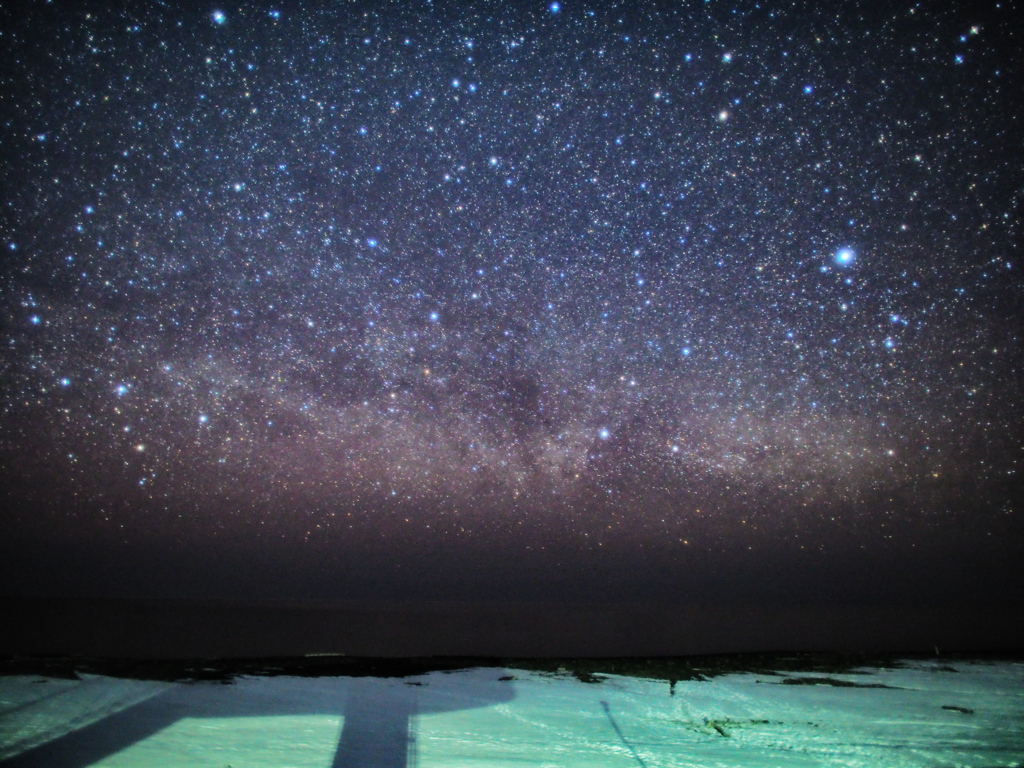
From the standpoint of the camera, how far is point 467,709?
5.92 m

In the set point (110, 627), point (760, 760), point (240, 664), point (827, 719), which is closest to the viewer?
point (760, 760)

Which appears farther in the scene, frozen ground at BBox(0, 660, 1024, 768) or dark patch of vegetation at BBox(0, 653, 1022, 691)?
dark patch of vegetation at BBox(0, 653, 1022, 691)

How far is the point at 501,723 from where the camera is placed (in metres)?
5.35

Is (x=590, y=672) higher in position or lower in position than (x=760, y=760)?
lower

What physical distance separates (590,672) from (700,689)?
1888 millimetres

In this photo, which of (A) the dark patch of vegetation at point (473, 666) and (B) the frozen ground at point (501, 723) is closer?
(B) the frozen ground at point (501, 723)

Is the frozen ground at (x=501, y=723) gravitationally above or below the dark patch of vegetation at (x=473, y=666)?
above

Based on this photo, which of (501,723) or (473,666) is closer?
(501,723)

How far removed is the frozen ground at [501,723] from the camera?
13.8ft

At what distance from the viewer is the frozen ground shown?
421cm

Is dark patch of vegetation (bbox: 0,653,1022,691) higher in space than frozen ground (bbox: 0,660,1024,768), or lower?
lower

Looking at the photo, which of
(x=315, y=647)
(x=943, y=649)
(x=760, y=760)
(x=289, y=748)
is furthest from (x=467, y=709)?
(x=315, y=647)

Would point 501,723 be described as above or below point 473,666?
above

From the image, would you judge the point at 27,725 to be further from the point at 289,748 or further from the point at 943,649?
the point at 943,649
